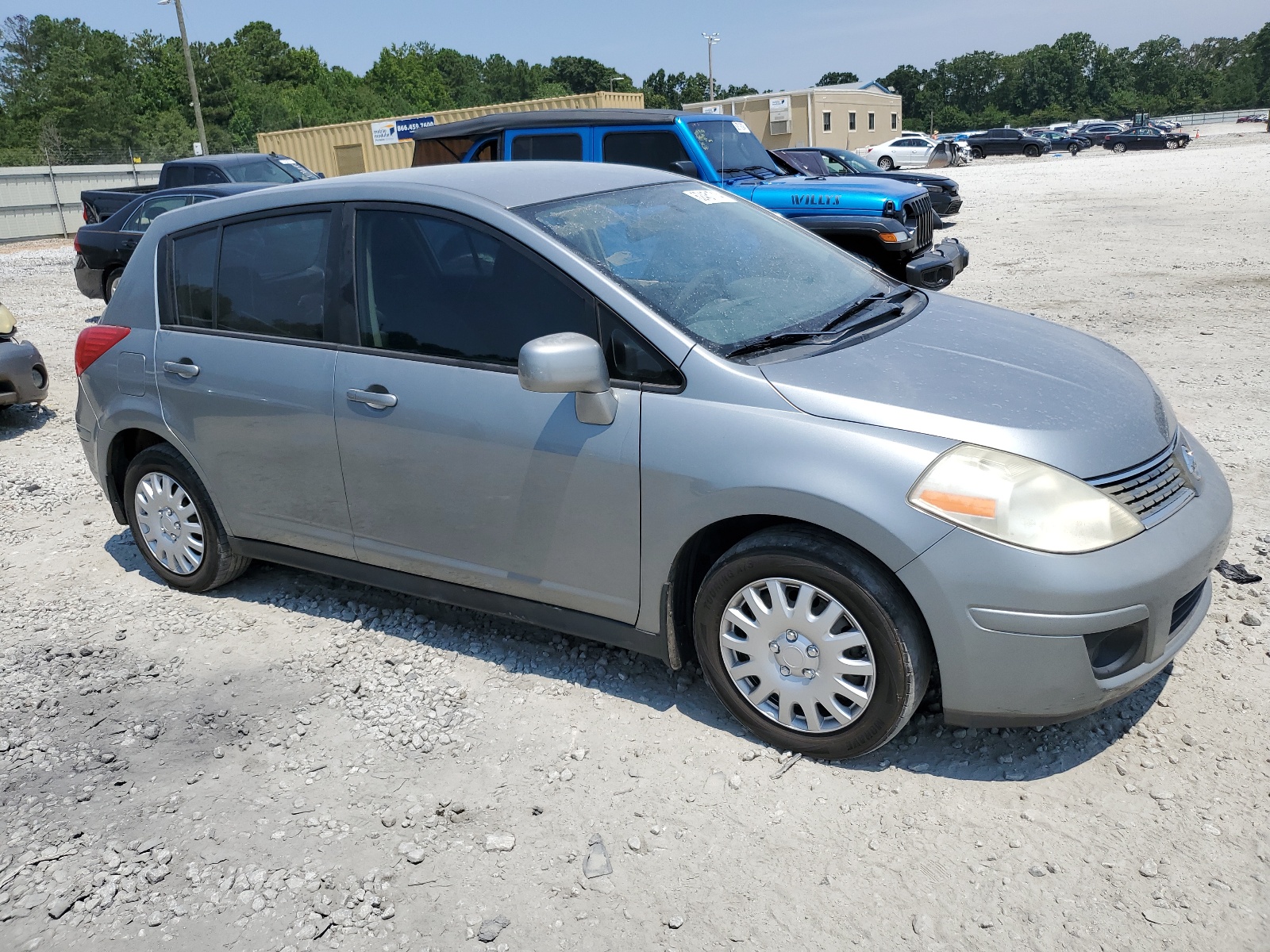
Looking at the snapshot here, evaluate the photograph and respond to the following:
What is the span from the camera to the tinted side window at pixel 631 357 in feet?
10.3

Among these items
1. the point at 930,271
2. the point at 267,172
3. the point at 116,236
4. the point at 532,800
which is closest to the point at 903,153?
the point at 267,172

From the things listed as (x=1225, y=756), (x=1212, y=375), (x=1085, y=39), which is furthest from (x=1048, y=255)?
(x=1085, y=39)

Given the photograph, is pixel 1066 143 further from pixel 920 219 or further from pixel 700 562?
pixel 700 562

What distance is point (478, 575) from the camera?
3650mm

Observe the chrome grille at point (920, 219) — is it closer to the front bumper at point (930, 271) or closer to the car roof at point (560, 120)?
the car roof at point (560, 120)

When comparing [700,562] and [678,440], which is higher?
[678,440]

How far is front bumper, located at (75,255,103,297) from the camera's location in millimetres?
12008

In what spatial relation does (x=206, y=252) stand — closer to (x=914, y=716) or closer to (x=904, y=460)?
(x=904, y=460)

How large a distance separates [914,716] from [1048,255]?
37.9 feet

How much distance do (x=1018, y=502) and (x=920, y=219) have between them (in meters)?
8.61

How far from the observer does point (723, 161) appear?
1013cm

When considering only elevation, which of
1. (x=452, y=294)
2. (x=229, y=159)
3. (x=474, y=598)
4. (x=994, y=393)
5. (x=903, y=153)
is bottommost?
(x=474, y=598)

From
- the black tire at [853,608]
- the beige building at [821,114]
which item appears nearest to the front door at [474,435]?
the black tire at [853,608]

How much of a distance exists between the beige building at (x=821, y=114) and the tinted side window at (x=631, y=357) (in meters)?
41.8
